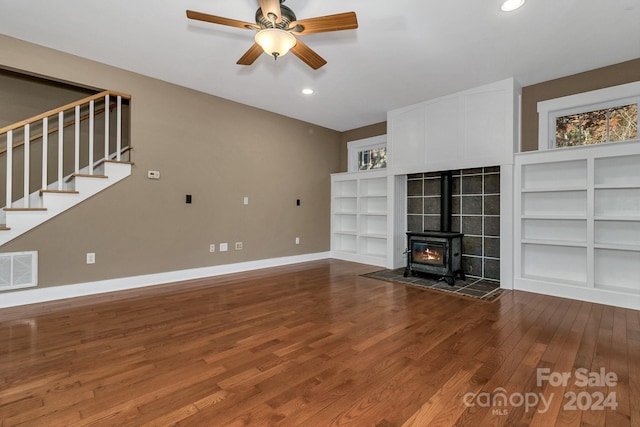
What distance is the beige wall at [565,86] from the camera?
3398 millimetres

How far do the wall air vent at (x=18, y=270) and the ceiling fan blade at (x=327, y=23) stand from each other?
3.64m

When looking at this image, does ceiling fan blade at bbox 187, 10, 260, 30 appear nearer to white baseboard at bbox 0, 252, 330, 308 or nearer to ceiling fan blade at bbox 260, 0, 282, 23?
ceiling fan blade at bbox 260, 0, 282, 23

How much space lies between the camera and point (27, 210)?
124 inches

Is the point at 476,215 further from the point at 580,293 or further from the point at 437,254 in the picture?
the point at 580,293

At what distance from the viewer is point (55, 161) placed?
398 centimetres

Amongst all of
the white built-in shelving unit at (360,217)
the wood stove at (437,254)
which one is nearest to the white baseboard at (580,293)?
the wood stove at (437,254)

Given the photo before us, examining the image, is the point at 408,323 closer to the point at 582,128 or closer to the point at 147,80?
the point at 582,128

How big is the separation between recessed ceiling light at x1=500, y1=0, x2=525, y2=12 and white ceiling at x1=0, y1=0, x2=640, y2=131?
0.06 meters

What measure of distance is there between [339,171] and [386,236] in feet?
6.48

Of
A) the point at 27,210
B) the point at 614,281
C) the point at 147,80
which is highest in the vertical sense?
the point at 147,80

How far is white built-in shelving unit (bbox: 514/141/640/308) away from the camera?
328 centimetres

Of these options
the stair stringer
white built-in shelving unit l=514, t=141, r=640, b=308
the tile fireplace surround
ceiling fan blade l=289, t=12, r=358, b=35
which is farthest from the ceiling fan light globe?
the tile fireplace surround

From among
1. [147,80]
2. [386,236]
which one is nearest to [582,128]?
[386,236]

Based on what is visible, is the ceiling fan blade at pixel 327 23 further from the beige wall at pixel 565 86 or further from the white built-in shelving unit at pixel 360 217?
the white built-in shelving unit at pixel 360 217
